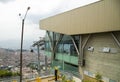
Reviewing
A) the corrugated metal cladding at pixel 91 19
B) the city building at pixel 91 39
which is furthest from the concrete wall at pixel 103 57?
the corrugated metal cladding at pixel 91 19

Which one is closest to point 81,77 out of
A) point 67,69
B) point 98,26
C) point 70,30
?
point 67,69

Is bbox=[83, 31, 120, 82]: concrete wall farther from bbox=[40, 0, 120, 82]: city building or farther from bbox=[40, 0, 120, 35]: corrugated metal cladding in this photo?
bbox=[40, 0, 120, 35]: corrugated metal cladding

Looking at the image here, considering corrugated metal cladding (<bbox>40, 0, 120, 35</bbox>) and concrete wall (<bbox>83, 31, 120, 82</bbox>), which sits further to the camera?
concrete wall (<bbox>83, 31, 120, 82</bbox>)

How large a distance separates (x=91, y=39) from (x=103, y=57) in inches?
113

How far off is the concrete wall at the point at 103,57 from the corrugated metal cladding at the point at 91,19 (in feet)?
4.62

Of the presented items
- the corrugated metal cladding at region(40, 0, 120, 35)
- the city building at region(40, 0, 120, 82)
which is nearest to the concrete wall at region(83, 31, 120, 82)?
the city building at region(40, 0, 120, 82)

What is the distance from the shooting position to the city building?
19.5 metres

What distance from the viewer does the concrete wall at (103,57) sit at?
66.4 feet

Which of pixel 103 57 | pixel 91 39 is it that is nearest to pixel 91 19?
pixel 91 39

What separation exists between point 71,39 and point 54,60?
22.1 ft

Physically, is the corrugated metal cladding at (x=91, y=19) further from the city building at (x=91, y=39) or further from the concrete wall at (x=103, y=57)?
the concrete wall at (x=103, y=57)

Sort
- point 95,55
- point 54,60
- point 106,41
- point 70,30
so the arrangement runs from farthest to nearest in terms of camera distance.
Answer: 1. point 54,60
2. point 70,30
3. point 95,55
4. point 106,41

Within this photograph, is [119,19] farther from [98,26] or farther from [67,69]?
[67,69]

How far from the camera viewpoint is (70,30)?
2547cm
